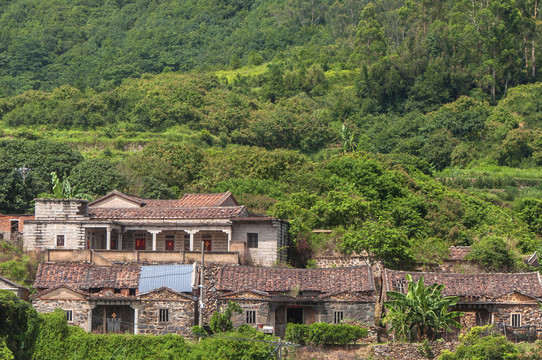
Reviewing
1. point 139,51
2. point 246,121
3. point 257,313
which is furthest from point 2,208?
point 139,51

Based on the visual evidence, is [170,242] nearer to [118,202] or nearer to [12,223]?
[118,202]

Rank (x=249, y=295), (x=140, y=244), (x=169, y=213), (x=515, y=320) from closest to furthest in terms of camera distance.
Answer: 1. (x=249, y=295)
2. (x=515, y=320)
3. (x=169, y=213)
4. (x=140, y=244)

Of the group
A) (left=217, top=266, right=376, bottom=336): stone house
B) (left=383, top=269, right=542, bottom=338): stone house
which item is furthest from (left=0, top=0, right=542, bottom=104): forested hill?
(left=217, top=266, right=376, bottom=336): stone house

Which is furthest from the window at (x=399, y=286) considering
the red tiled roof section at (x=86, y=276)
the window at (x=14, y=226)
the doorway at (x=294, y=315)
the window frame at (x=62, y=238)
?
the window at (x=14, y=226)

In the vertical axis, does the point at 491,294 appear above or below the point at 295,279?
below

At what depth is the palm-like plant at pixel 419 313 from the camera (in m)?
40.0

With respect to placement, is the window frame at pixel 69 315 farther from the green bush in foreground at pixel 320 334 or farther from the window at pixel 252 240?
the window at pixel 252 240

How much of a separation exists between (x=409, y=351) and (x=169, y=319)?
1069 cm

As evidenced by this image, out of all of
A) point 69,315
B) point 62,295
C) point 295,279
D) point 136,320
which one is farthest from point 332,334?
point 62,295

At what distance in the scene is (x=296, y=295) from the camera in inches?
1661

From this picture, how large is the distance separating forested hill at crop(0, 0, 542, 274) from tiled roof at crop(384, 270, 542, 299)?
198 inches

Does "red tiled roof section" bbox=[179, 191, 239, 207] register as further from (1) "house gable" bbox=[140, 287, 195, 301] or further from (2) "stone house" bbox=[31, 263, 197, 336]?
→ (1) "house gable" bbox=[140, 287, 195, 301]

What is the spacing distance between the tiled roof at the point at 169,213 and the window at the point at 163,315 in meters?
10.3

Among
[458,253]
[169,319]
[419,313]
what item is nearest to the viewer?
[419,313]
